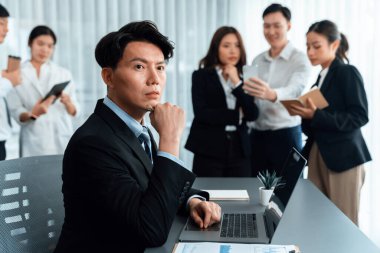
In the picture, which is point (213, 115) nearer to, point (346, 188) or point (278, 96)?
point (278, 96)

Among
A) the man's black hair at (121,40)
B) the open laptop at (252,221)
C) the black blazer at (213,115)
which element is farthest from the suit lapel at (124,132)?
the black blazer at (213,115)

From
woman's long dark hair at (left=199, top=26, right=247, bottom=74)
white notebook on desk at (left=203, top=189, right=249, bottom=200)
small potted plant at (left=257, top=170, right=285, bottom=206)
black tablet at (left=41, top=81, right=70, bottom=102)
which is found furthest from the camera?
black tablet at (left=41, top=81, right=70, bottom=102)

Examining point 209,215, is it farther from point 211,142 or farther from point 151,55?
point 211,142

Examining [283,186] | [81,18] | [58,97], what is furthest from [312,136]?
[81,18]

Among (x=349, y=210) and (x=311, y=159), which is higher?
(x=311, y=159)

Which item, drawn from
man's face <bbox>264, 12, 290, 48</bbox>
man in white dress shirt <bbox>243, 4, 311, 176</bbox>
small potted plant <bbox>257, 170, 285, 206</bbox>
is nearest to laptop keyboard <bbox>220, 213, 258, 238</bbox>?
small potted plant <bbox>257, 170, 285, 206</bbox>

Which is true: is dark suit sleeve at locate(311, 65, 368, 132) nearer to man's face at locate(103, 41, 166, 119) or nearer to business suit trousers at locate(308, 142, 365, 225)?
business suit trousers at locate(308, 142, 365, 225)

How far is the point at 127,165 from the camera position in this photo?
4.31 ft

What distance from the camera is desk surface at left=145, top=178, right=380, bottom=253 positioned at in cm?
126

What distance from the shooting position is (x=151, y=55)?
4.66ft

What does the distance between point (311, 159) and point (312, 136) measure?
0.47 ft

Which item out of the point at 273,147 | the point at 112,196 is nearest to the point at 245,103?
the point at 273,147

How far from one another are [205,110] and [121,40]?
166cm

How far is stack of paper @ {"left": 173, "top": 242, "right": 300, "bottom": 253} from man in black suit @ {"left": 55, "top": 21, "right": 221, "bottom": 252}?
3.0 inches
